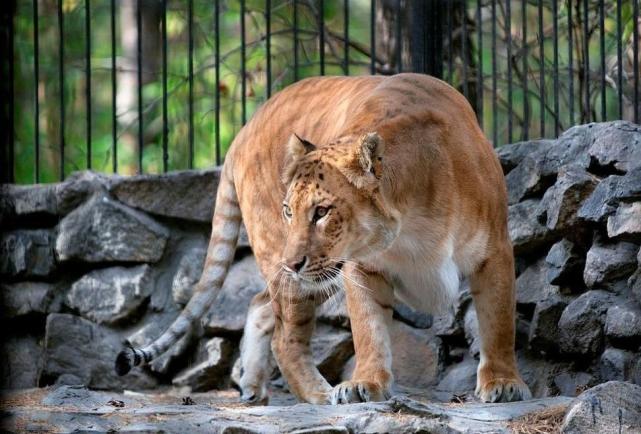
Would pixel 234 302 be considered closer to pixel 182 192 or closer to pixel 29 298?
pixel 182 192

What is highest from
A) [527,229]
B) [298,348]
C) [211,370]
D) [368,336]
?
[527,229]

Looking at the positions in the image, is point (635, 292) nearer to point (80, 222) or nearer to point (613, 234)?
point (613, 234)

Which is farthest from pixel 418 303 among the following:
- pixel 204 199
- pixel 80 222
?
pixel 80 222

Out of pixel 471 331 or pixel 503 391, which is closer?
pixel 503 391

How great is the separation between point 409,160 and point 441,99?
0.57 metres

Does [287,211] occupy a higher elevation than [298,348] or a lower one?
higher

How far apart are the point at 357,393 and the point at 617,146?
A: 6.61 feet

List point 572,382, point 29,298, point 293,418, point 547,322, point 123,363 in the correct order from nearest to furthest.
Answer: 1. point 293,418
2. point 123,363
3. point 572,382
4. point 547,322
5. point 29,298

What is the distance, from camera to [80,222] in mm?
7320

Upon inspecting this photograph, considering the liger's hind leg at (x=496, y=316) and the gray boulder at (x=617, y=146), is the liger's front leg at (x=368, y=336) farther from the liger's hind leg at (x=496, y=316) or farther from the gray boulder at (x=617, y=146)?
the gray boulder at (x=617, y=146)

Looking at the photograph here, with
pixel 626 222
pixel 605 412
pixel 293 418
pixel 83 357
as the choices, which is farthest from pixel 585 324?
pixel 83 357

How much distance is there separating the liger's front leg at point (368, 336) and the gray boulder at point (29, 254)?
2.58 metres

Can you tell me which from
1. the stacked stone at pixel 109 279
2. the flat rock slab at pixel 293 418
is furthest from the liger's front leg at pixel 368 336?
the stacked stone at pixel 109 279

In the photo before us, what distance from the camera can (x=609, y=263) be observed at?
19.0ft
